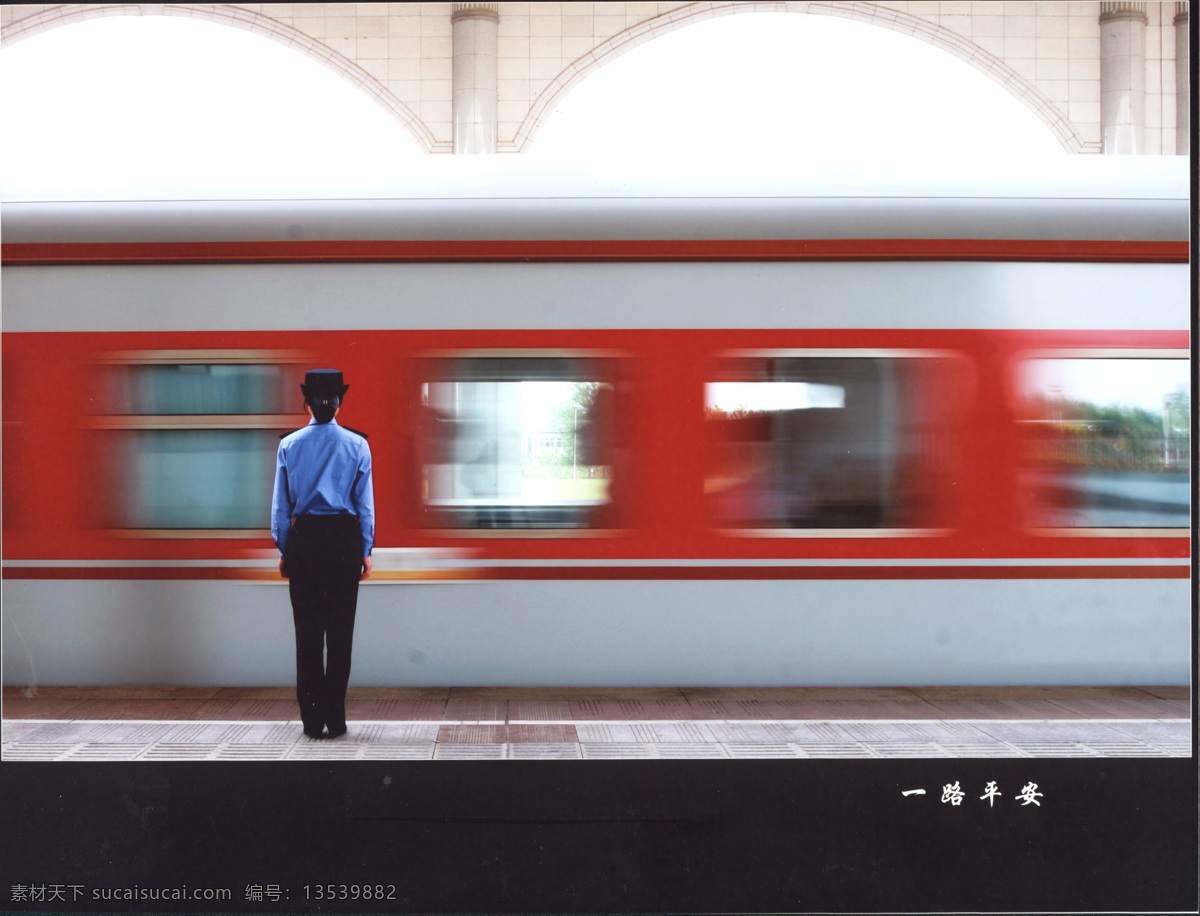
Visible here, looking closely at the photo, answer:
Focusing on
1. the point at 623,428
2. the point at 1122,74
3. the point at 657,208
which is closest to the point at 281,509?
the point at 623,428

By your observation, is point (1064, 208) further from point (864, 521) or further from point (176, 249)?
point (176, 249)

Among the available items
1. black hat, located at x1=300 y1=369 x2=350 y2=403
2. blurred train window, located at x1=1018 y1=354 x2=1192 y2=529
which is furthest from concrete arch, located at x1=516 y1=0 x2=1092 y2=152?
black hat, located at x1=300 y1=369 x2=350 y2=403

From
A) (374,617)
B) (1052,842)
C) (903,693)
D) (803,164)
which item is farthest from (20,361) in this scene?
(1052,842)

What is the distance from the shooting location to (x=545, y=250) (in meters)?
4.00

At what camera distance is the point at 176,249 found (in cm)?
400

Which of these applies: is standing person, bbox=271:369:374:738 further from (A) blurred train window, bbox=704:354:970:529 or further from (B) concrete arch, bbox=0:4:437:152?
(B) concrete arch, bbox=0:4:437:152

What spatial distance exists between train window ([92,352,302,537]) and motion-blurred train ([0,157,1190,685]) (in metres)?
0.01

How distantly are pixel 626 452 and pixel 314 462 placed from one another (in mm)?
1333

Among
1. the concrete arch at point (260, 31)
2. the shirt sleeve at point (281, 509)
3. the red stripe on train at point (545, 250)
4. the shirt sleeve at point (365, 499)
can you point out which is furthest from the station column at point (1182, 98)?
the shirt sleeve at point (281, 509)

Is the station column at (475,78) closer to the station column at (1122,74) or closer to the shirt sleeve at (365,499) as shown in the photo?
the station column at (1122,74)

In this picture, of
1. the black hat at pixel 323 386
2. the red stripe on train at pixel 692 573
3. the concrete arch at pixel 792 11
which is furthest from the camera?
the concrete arch at pixel 792 11

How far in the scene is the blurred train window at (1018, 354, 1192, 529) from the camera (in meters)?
4.01

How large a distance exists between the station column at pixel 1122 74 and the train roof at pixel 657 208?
25.1 inches

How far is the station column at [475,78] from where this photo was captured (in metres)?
7.37
